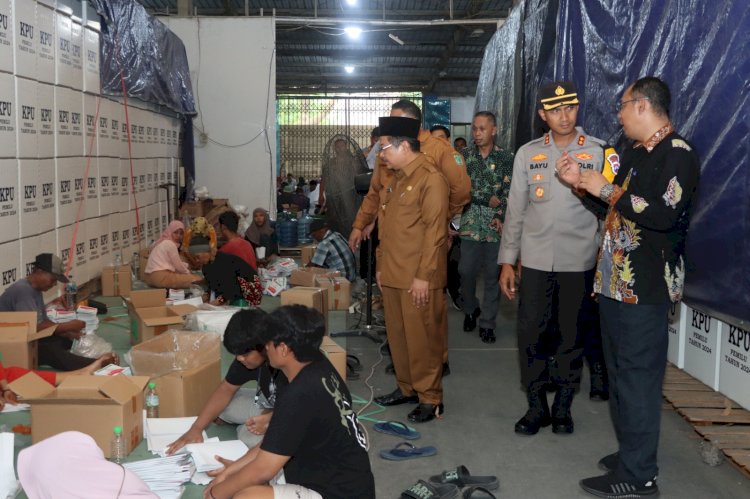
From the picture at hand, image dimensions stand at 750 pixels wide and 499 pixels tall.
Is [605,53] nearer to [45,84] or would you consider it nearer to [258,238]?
[45,84]

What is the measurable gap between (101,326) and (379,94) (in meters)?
16.9

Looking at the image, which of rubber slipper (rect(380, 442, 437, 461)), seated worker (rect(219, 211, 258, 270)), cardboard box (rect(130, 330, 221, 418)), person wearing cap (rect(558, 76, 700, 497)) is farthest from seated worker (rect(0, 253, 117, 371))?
person wearing cap (rect(558, 76, 700, 497))

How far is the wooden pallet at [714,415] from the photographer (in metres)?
3.46

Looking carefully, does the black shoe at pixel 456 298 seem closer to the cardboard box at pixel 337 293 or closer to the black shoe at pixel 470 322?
the black shoe at pixel 470 322

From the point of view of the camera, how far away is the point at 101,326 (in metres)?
6.20

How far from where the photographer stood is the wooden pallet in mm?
3463

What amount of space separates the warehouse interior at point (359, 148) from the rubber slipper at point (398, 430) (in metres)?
0.05

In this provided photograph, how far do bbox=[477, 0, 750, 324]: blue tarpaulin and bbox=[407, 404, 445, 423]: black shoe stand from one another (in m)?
1.40

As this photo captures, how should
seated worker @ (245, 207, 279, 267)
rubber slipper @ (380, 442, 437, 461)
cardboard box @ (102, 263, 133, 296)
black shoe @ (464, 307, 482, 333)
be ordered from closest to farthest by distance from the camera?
1. rubber slipper @ (380, 442, 437, 461)
2. black shoe @ (464, 307, 482, 333)
3. cardboard box @ (102, 263, 133, 296)
4. seated worker @ (245, 207, 279, 267)

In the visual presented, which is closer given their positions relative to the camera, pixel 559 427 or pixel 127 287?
pixel 559 427

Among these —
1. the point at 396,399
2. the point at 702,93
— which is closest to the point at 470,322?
the point at 396,399

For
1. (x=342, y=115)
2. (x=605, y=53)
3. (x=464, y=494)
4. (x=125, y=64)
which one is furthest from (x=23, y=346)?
(x=342, y=115)

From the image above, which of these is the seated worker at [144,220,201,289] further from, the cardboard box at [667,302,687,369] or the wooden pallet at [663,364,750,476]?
the wooden pallet at [663,364,750,476]

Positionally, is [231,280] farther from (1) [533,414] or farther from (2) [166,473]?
(2) [166,473]
